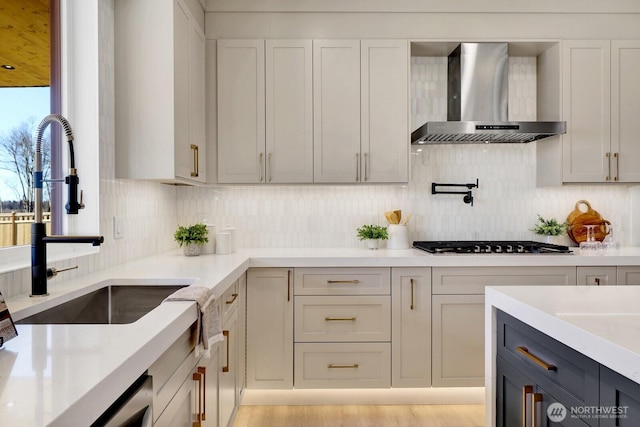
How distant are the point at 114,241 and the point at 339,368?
5.03ft

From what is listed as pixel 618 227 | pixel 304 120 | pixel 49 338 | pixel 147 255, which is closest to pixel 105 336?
pixel 49 338

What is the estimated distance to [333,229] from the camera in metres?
3.37

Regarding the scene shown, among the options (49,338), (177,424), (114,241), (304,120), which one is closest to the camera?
(49,338)

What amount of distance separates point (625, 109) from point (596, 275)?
1231 mm

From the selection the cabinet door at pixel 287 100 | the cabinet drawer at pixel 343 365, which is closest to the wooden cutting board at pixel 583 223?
the cabinet drawer at pixel 343 365

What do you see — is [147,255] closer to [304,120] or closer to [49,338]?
[304,120]

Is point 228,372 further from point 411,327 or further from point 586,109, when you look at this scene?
point 586,109

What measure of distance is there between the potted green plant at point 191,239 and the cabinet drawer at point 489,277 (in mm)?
1479

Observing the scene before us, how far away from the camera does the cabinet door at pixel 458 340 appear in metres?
2.77

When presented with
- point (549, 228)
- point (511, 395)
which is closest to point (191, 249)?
point (511, 395)

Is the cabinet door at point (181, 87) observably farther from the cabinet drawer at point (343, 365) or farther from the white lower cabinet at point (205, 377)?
the cabinet drawer at point (343, 365)

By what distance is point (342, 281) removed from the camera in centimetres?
278

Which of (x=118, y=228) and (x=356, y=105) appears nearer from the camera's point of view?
(x=118, y=228)

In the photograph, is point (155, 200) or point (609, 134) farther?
point (609, 134)
